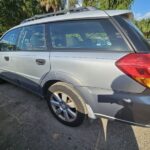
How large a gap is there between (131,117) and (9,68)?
3.01m

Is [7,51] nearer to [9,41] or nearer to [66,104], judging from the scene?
[9,41]

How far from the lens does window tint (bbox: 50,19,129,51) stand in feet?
8.16

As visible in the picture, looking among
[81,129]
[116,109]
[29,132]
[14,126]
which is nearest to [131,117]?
[116,109]

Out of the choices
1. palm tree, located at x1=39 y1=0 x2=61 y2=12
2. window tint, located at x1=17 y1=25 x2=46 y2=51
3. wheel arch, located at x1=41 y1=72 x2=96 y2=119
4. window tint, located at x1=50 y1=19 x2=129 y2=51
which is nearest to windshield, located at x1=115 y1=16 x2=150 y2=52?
window tint, located at x1=50 y1=19 x2=129 y2=51

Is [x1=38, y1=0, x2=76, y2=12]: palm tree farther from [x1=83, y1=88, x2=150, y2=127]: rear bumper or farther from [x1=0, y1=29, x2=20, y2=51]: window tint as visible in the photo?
[x1=83, y1=88, x2=150, y2=127]: rear bumper

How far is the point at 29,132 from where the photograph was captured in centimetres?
320

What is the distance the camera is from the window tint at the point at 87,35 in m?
2.49

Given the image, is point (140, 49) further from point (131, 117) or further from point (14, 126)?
point (14, 126)

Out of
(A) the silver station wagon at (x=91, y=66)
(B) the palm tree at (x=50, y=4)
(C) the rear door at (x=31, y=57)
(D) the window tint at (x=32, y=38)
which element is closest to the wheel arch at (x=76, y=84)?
(A) the silver station wagon at (x=91, y=66)

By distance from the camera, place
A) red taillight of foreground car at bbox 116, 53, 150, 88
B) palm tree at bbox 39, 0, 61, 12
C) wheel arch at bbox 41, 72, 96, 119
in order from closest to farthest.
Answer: red taillight of foreground car at bbox 116, 53, 150, 88
wheel arch at bbox 41, 72, 96, 119
palm tree at bbox 39, 0, 61, 12

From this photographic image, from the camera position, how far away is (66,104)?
3193 mm

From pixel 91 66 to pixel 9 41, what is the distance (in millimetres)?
2700

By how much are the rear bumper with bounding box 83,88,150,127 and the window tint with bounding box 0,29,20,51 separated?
7.85 feet

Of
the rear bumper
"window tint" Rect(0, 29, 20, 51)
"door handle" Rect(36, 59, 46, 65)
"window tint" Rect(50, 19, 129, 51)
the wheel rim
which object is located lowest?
the wheel rim
